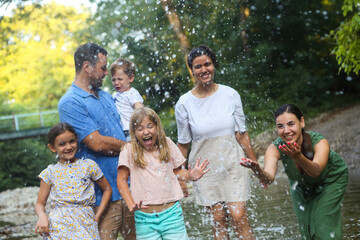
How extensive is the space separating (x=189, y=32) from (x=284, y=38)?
8421 mm

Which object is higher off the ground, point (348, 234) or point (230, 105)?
point (230, 105)

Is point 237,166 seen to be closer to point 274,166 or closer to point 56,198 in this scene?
point 274,166

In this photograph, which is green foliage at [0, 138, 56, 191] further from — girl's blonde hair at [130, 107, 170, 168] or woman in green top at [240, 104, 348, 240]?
woman in green top at [240, 104, 348, 240]

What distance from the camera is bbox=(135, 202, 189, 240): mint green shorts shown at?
3.79m

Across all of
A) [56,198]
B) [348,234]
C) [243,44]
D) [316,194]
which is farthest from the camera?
[243,44]

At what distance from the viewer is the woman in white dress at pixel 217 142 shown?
4410 mm

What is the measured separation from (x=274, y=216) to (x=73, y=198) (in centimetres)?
401

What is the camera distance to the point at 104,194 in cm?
393

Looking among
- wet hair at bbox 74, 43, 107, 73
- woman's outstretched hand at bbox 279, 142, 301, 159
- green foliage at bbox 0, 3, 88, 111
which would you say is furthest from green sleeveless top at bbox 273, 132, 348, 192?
green foliage at bbox 0, 3, 88, 111

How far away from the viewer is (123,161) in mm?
3889

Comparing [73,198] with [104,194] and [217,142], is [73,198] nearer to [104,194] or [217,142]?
[104,194]

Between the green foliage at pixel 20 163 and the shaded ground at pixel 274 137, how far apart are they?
2922mm

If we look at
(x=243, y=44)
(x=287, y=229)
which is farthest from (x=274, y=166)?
(x=243, y=44)

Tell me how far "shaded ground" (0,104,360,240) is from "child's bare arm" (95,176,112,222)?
16.3 ft
